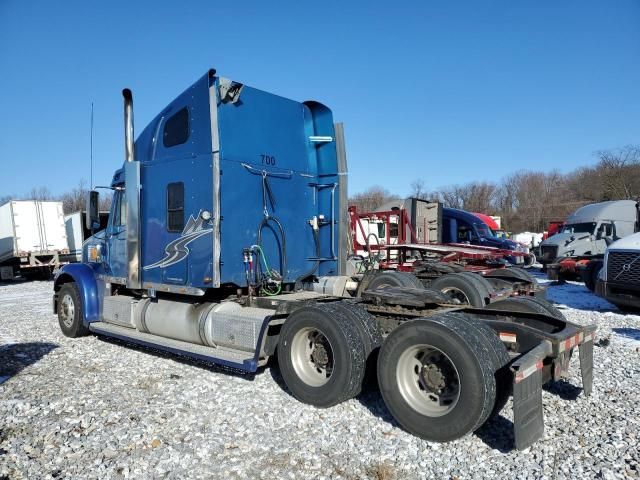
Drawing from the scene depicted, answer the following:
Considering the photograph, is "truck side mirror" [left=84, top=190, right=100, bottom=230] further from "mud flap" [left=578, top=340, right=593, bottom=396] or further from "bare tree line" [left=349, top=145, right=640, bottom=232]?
"bare tree line" [left=349, top=145, right=640, bottom=232]

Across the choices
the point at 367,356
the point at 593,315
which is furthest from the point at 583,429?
the point at 593,315

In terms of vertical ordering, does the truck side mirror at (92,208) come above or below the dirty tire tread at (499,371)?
above

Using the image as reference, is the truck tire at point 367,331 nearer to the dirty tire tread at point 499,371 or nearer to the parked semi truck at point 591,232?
the dirty tire tread at point 499,371

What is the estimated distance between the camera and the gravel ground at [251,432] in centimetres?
378

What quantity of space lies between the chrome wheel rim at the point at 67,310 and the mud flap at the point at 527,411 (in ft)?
25.0

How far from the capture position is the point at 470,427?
3.90 meters

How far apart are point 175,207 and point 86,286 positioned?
9.80ft

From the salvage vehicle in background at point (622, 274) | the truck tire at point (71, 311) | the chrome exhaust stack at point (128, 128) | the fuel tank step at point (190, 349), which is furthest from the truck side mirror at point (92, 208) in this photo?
the salvage vehicle in background at point (622, 274)

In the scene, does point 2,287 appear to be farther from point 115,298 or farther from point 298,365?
point 298,365

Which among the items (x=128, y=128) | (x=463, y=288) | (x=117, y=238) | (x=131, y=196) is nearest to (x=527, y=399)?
(x=463, y=288)

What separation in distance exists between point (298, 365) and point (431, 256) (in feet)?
24.1

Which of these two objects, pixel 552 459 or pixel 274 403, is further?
pixel 274 403

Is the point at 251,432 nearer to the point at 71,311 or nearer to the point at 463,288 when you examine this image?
the point at 463,288

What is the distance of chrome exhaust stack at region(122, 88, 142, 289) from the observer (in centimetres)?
723
